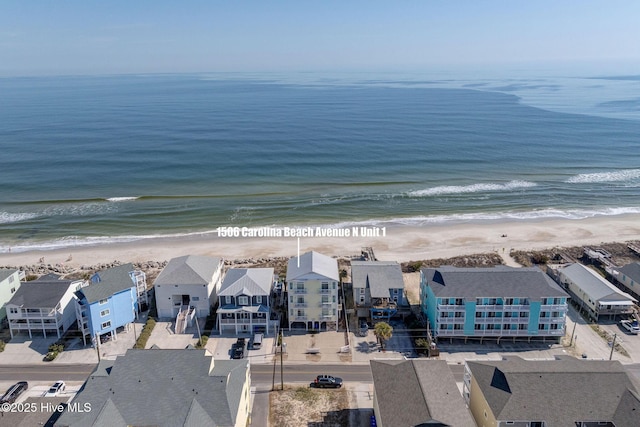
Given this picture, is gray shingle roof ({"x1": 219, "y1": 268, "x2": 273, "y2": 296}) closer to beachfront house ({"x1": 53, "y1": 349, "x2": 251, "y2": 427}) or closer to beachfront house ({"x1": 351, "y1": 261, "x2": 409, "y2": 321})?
beachfront house ({"x1": 351, "y1": 261, "x2": 409, "y2": 321})

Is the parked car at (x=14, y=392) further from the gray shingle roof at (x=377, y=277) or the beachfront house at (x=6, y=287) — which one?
the gray shingle roof at (x=377, y=277)

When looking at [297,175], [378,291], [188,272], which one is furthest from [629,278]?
[297,175]

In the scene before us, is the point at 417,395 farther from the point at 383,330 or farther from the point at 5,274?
the point at 5,274

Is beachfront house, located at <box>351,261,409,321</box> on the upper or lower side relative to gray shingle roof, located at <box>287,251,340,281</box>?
lower

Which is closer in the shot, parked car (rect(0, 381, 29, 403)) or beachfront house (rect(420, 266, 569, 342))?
parked car (rect(0, 381, 29, 403))

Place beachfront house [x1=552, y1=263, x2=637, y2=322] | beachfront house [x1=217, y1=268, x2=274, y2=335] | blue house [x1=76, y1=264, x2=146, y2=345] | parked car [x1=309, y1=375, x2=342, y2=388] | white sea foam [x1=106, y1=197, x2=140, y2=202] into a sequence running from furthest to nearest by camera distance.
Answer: white sea foam [x1=106, y1=197, x2=140, y2=202], beachfront house [x1=552, y1=263, x2=637, y2=322], beachfront house [x1=217, y1=268, x2=274, y2=335], blue house [x1=76, y1=264, x2=146, y2=345], parked car [x1=309, y1=375, x2=342, y2=388]

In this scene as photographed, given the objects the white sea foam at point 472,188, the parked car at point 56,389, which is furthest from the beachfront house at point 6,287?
the white sea foam at point 472,188

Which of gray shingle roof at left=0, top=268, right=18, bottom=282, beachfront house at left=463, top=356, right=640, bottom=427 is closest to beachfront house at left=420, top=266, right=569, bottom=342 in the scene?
beachfront house at left=463, top=356, right=640, bottom=427
